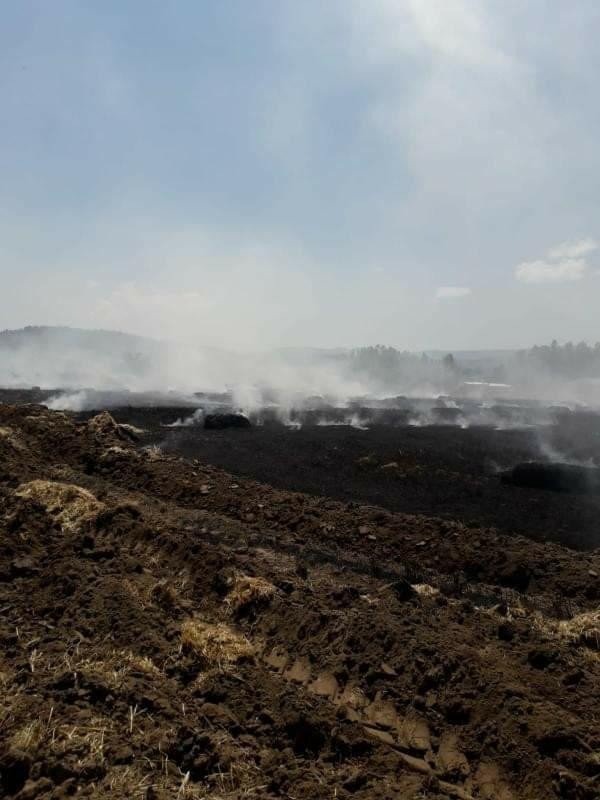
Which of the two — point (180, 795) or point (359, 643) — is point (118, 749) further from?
point (359, 643)

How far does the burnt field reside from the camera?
14125mm

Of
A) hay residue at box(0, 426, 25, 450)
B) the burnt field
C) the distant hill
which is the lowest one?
the burnt field

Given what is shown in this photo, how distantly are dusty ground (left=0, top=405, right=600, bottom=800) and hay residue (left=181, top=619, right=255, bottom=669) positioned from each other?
0.07ft

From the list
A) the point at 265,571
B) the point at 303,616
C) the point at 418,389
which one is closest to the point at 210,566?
the point at 265,571

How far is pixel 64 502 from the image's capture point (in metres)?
9.02

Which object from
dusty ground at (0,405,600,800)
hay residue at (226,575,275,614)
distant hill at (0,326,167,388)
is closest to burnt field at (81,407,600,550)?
dusty ground at (0,405,600,800)

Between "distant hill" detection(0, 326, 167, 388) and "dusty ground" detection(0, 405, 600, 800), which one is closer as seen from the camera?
"dusty ground" detection(0, 405, 600, 800)

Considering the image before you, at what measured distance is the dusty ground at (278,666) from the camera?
3422mm

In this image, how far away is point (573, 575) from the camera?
8.20 metres

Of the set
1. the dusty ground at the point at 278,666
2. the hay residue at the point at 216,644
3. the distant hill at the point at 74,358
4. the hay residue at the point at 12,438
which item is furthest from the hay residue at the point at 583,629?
the distant hill at the point at 74,358

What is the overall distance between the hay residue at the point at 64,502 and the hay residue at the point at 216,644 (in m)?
3.95

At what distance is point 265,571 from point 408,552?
3546 millimetres

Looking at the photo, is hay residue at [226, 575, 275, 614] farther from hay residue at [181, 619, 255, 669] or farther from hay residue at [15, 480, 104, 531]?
hay residue at [15, 480, 104, 531]

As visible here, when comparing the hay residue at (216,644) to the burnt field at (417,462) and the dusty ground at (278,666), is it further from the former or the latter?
the burnt field at (417,462)
